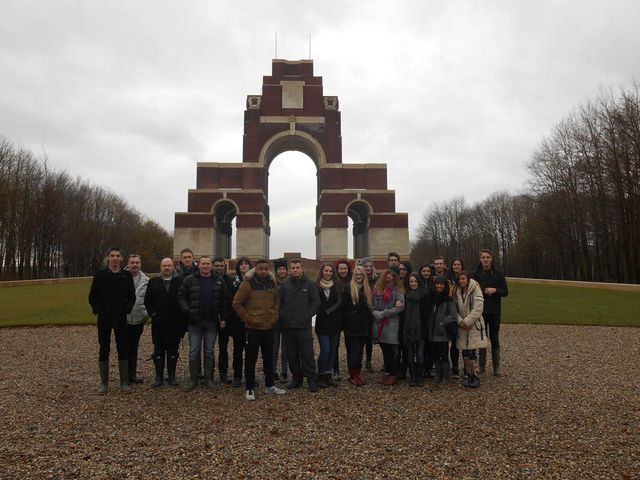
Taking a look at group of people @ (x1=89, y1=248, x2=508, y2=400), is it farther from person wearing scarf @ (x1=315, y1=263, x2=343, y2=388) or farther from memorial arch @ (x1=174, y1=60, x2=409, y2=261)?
memorial arch @ (x1=174, y1=60, x2=409, y2=261)

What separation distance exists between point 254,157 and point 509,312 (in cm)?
2260

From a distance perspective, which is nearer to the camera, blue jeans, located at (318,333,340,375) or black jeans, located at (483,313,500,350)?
blue jeans, located at (318,333,340,375)

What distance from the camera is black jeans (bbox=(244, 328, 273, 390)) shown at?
20.1 ft

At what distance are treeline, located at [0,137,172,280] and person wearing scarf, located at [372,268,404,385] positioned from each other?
33919 millimetres

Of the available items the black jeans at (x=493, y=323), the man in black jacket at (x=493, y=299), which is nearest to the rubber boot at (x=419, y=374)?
the man in black jacket at (x=493, y=299)

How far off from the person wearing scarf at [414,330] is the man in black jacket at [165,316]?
3.53 metres

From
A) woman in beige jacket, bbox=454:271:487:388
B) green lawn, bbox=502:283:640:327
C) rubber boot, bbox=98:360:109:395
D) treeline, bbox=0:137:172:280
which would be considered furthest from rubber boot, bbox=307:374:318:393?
treeline, bbox=0:137:172:280

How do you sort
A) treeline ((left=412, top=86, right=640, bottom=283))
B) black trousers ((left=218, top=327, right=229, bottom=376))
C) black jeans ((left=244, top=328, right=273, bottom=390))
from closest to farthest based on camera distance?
black jeans ((left=244, top=328, right=273, bottom=390)) → black trousers ((left=218, top=327, right=229, bottom=376)) → treeline ((left=412, top=86, right=640, bottom=283))

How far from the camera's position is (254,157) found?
32844 millimetres

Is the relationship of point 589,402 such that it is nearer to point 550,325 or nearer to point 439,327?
point 439,327

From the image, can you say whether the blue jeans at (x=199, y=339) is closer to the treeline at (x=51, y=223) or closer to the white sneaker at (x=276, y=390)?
the white sneaker at (x=276, y=390)

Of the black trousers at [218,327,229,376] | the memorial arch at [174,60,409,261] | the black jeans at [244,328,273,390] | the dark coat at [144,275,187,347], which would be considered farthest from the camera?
the memorial arch at [174,60,409,261]


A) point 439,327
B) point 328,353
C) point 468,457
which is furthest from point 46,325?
point 468,457

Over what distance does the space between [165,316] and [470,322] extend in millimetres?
4665
